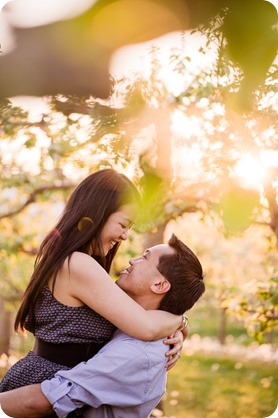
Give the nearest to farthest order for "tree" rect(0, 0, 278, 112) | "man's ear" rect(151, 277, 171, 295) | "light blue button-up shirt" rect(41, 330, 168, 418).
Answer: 1. "light blue button-up shirt" rect(41, 330, 168, 418)
2. "man's ear" rect(151, 277, 171, 295)
3. "tree" rect(0, 0, 278, 112)

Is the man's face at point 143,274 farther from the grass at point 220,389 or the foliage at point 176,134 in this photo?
the grass at point 220,389

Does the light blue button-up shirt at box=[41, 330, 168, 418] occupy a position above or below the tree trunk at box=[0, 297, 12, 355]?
above

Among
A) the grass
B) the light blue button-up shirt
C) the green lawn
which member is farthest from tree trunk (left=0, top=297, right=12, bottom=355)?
the light blue button-up shirt

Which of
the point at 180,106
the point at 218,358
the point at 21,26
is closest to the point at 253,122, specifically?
the point at 180,106

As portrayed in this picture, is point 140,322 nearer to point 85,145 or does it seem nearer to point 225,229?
point 85,145

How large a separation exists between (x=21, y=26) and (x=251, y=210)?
150 centimetres

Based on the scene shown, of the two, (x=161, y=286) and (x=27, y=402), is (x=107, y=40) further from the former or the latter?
(x=27, y=402)

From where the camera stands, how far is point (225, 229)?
3689 millimetres

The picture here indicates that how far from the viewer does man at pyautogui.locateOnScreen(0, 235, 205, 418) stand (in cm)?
171

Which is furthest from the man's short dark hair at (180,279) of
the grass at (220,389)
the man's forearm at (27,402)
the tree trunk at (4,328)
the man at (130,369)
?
the tree trunk at (4,328)

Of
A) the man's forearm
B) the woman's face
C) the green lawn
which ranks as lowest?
the green lawn

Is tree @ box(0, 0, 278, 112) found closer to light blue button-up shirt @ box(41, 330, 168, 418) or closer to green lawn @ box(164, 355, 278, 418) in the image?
light blue button-up shirt @ box(41, 330, 168, 418)

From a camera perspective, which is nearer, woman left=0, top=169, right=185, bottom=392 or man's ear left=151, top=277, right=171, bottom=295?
woman left=0, top=169, right=185, bottom=392

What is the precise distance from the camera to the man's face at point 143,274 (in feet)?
6.11
